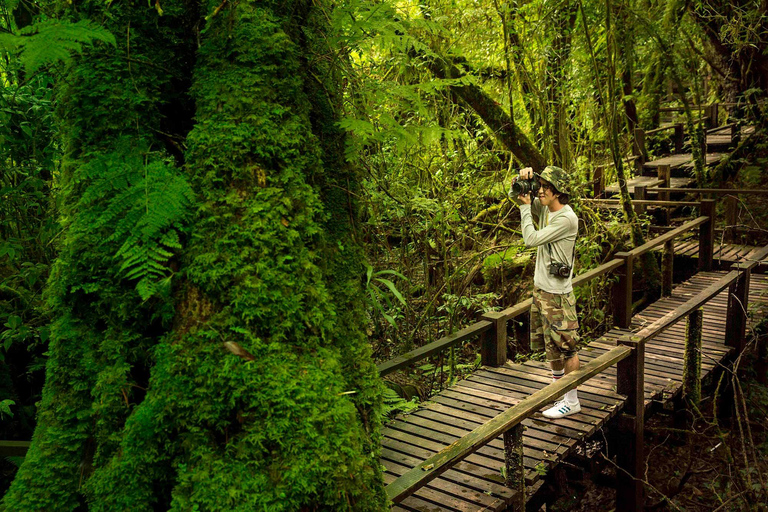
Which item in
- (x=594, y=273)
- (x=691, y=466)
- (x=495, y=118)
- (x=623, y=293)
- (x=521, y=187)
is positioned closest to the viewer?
(x=521, y=187)

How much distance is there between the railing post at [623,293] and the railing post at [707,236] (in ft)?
9.78

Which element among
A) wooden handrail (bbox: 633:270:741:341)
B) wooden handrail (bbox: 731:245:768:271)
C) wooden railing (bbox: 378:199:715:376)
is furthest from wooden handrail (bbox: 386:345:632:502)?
wooden handrail (bbox: 731:245:768:271)

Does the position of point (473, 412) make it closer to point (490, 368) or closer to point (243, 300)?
point (490, 368)

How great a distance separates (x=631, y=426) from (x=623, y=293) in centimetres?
259

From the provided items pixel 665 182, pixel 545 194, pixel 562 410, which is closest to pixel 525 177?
pixel 545 194

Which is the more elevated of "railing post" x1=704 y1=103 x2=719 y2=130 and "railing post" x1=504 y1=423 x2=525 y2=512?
"railing post" x1=704 y1=103 x2=719 y2=130

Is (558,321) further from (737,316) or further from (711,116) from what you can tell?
(711,116)

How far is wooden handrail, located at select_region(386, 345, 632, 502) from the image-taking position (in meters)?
3.50

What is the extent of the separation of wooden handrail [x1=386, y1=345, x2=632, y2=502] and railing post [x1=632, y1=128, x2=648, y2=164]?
11.2m

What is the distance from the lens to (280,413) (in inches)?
79.6

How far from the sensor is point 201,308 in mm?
2131

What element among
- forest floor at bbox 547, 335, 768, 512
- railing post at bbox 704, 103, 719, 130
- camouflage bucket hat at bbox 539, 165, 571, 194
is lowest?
forest floor at bbox 547, 335, 768, 512

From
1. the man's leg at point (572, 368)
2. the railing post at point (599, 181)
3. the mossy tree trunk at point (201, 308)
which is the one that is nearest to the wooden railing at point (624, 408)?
the man's leg at point (572, 368)

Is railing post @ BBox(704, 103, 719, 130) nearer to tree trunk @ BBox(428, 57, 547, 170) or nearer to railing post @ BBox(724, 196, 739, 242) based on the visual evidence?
railing post @ BBox(724, 196, 739, 242)
